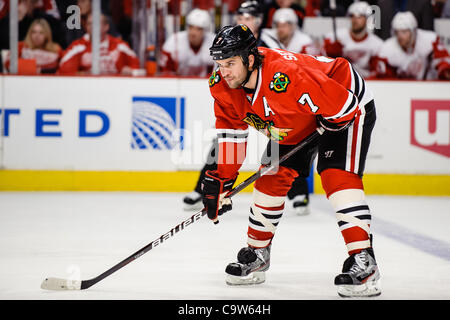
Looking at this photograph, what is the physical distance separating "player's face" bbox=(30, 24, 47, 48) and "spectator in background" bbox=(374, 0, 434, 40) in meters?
2.74

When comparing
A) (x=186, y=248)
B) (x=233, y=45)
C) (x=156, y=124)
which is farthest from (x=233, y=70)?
(x=156, y=124)

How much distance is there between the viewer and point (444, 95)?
5895 millimetres

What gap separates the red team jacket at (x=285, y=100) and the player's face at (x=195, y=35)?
137 inches

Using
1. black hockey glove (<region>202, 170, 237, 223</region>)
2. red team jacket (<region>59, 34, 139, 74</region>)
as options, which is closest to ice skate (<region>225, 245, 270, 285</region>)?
black hockey glove (<region>202, 170, 237, 223</region>)

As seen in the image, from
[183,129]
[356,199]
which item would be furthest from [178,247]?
[183,129]

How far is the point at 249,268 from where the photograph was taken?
9.31ft

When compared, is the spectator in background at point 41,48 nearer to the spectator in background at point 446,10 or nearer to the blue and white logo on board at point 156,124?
the blue and white logo on board at point 156,124

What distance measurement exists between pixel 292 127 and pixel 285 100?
212mm

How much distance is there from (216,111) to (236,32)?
30 centimetres

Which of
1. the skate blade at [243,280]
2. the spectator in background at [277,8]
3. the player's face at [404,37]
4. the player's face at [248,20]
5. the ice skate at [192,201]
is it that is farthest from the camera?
the spectator in background at [277,8]

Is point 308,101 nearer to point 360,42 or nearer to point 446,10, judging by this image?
point 360,42

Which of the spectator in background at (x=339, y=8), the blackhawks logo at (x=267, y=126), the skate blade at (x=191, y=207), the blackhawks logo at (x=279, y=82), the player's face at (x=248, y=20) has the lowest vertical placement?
the skate blade at (x=191, y=207)

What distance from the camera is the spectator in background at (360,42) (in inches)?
249

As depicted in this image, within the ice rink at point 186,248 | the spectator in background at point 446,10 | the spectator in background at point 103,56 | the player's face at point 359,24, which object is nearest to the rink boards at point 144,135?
the spectator in background at point 103,56
